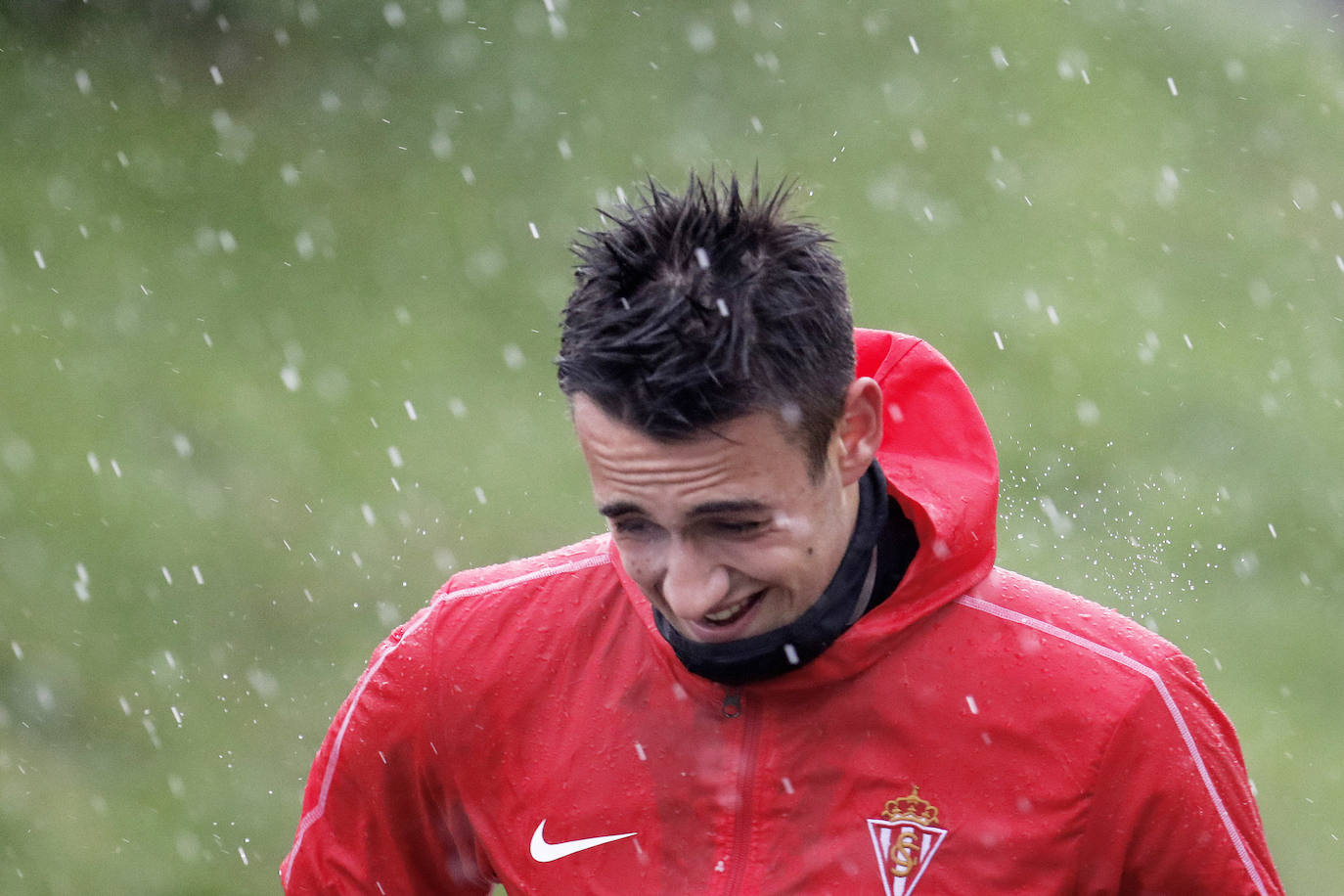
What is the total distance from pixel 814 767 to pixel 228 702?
495cm

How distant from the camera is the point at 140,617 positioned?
728cm

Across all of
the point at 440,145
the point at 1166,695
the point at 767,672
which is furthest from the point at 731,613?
the point at 440,145

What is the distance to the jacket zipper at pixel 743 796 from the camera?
2637mm

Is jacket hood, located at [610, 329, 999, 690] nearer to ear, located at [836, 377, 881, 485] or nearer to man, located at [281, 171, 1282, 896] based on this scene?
man, located at [281, 171, 1282, 896]

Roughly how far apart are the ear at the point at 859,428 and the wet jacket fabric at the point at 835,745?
0.64 ft

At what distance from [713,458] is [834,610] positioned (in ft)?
1.35

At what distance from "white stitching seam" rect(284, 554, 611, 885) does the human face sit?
1.42 ft

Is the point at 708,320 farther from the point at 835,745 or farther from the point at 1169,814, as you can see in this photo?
the point at 1169,814

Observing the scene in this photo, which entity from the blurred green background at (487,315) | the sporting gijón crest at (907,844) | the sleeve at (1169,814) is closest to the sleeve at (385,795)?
the sporting gijón crest at (907,844)

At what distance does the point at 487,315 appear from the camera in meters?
9.13

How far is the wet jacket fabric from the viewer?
8.27 ft

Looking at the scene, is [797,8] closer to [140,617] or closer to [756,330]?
[140,617]

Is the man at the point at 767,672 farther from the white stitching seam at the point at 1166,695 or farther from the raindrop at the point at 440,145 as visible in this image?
the raindrop at the point at 440,145

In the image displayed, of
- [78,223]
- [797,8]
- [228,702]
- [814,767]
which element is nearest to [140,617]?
[228,702]
